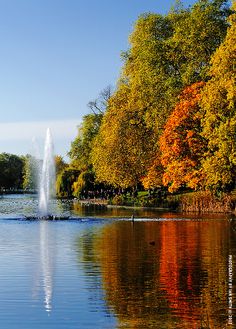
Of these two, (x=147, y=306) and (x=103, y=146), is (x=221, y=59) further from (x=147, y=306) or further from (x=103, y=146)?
(x=147, y=306)

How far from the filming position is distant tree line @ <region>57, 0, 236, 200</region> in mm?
63781

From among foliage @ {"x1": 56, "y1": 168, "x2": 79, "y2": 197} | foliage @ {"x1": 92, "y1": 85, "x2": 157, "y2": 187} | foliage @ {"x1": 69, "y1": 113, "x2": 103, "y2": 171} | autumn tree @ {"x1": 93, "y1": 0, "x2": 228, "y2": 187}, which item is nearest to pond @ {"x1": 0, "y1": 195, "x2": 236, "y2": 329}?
autumn tree @ {"x1": 93, "y1": 0, "x2": 228, "y2": 187}

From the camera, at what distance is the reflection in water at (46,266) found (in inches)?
872

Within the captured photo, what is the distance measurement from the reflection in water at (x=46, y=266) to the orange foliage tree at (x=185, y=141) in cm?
2617

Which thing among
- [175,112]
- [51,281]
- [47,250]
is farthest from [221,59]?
[51,281]

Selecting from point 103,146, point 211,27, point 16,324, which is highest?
point 211,27

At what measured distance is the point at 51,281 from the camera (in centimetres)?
2562

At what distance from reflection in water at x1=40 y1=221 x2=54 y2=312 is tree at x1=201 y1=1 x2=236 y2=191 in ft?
66.3

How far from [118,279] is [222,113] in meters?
39.4

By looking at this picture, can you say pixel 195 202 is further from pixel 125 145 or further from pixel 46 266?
pixel 46 266

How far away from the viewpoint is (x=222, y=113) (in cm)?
6344

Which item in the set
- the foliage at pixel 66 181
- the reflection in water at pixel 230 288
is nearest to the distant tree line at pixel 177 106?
the reflection in water at pixel 230 288

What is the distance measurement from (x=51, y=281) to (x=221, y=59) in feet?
137

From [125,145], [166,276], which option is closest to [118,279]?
[166,276]
